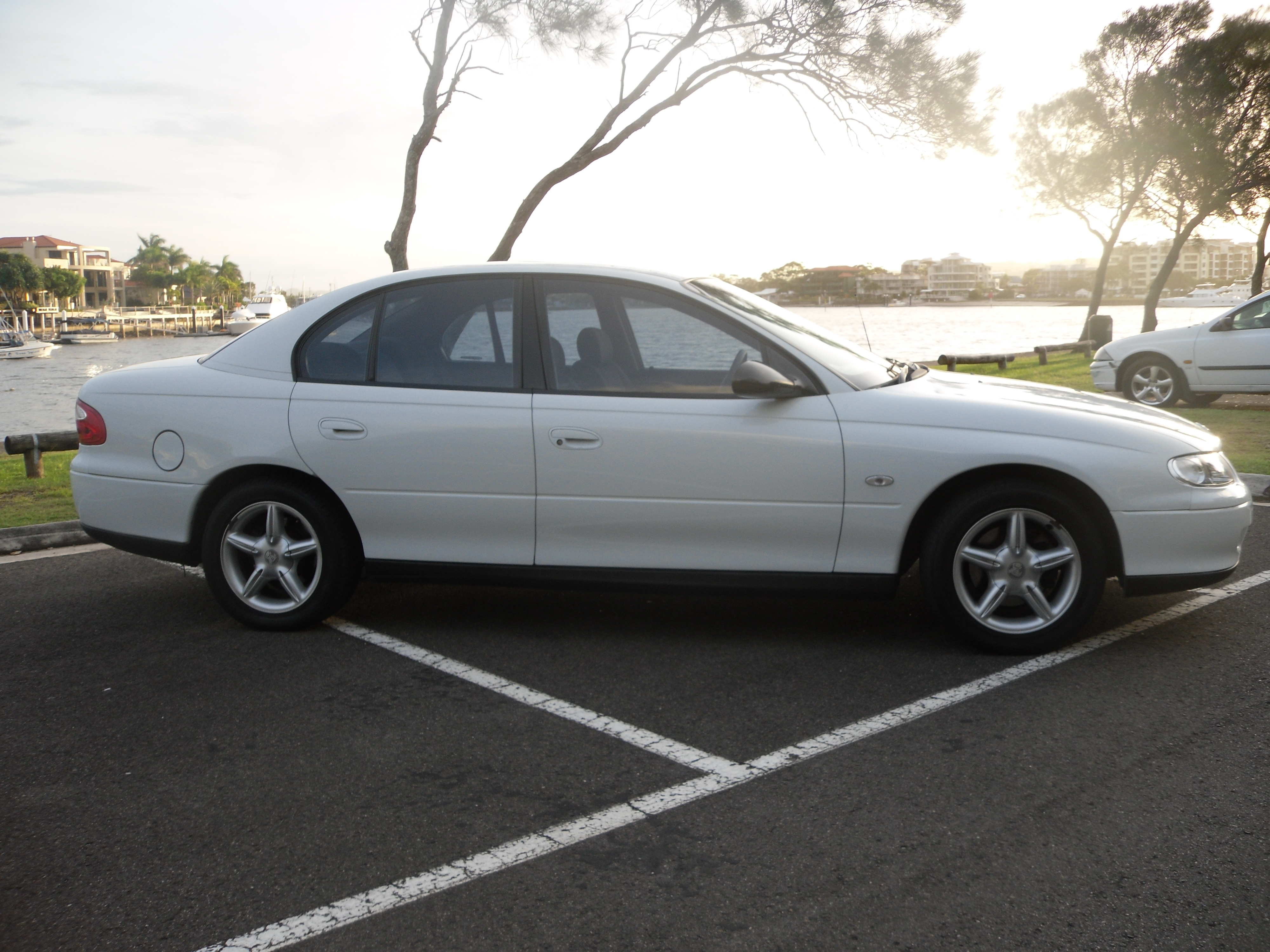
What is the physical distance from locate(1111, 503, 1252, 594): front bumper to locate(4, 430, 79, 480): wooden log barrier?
7.70 metres

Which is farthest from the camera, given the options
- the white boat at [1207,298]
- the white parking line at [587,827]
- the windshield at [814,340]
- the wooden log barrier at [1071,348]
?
the white boat at [1207,298]

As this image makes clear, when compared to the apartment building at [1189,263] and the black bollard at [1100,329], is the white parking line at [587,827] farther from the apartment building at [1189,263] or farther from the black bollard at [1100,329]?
the apartment building at [1189,263]

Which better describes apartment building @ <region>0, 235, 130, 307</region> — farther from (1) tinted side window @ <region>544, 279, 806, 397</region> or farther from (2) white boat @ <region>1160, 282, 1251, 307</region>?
(1) tinted side window @ <region>544, 279, 806, 397</region>

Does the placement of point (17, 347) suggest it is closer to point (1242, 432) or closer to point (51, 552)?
point (51, 552)

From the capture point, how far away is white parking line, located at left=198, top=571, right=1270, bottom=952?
2512 millimetres

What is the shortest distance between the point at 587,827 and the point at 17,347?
103 m

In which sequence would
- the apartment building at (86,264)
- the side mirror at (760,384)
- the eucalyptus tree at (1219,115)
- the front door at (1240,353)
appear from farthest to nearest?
the apartment building at (86,264), the eucalyptus tree at (1219,115), the front door at (1240,353), the side mirror at (760,384)

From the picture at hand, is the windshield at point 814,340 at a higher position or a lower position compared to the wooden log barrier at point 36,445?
higher

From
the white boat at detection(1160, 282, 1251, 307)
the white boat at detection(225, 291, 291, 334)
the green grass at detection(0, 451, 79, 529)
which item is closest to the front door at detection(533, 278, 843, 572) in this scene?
the green grass at detection(0, 451, 79, 529)

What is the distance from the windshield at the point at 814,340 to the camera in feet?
14.9

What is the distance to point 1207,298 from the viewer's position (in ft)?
307

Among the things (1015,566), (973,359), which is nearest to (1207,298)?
(973,359)

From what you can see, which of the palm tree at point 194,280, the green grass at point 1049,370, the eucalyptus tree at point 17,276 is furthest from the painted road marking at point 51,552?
the palm tree at point 194,280

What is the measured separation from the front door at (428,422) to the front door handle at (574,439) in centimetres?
13
